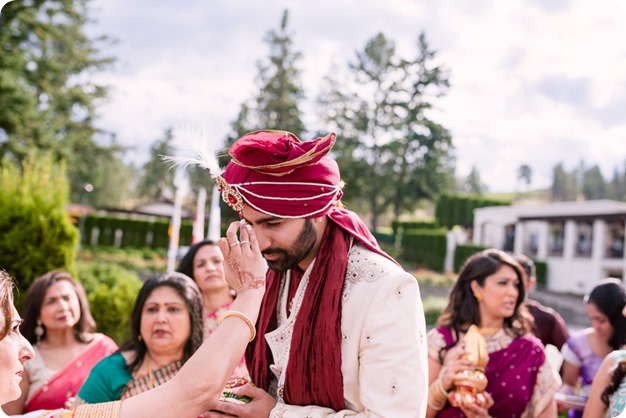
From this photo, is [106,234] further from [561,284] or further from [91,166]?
[561,284]

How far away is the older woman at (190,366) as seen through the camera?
6.16 ft

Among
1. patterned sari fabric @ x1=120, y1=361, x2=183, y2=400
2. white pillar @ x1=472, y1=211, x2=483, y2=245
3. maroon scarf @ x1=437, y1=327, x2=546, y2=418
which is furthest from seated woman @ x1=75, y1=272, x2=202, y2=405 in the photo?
white pillar @ x1=472, y1=211, x2=483, y2=245

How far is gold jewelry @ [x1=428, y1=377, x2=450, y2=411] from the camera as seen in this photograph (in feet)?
10.4

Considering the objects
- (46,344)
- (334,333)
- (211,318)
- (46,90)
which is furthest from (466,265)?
(46,90)

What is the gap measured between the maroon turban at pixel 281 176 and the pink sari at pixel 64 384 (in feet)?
8.82

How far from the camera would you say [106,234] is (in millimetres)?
31406

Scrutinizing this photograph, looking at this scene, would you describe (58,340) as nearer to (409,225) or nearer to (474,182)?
(409,225)

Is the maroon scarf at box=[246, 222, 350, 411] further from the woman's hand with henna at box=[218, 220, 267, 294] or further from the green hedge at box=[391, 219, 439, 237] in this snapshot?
the green hedge at box=[391, 219, 439, 237]

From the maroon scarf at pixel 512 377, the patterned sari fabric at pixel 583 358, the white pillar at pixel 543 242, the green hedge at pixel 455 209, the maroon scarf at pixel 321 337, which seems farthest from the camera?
the green hedge at pixel 455 209

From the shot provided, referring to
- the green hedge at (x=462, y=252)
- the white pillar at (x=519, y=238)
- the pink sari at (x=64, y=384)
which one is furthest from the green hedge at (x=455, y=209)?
the pink sari at (x=64, y=384)

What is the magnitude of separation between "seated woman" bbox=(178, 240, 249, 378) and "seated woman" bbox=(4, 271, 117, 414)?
85 cm

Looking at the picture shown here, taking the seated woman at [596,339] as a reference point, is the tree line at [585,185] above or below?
above

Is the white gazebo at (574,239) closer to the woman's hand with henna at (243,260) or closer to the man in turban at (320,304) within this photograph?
the man in turban at (320,304)

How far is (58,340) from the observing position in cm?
440
